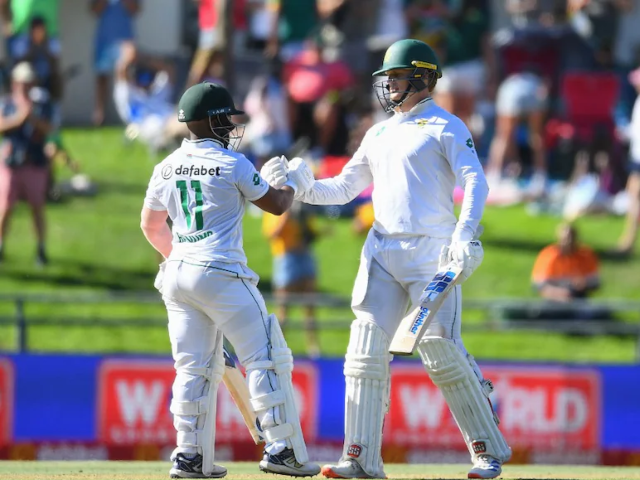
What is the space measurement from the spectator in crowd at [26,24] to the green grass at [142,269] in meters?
1.89

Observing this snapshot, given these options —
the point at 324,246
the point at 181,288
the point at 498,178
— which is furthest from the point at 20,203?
the point at 181,288

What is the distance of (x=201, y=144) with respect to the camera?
22.7ft

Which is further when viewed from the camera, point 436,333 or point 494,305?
point 494,305

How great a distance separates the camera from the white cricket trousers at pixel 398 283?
7.11 m

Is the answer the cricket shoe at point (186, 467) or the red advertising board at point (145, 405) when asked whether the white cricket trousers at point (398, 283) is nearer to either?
the cricket shoe at point (186, 467)

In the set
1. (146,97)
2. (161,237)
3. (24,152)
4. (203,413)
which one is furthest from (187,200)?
(146,97)

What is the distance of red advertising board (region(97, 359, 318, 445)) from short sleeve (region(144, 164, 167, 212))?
4.65 meters

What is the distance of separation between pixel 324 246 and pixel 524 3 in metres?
4.39

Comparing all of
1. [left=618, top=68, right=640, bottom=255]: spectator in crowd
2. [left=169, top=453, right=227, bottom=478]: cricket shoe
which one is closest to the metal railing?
[left=618, top=68, right=640, bottom=255]: spectator in crowd

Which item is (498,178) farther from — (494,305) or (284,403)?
(284,403)

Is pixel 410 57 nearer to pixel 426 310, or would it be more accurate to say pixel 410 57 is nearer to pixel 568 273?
pixel 426 310

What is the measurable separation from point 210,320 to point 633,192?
9400 mm

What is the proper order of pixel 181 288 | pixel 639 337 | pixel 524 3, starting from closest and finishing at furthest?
pixel 181 288, pixel 639 337, pixel 524 3

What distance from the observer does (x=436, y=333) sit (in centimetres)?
708
